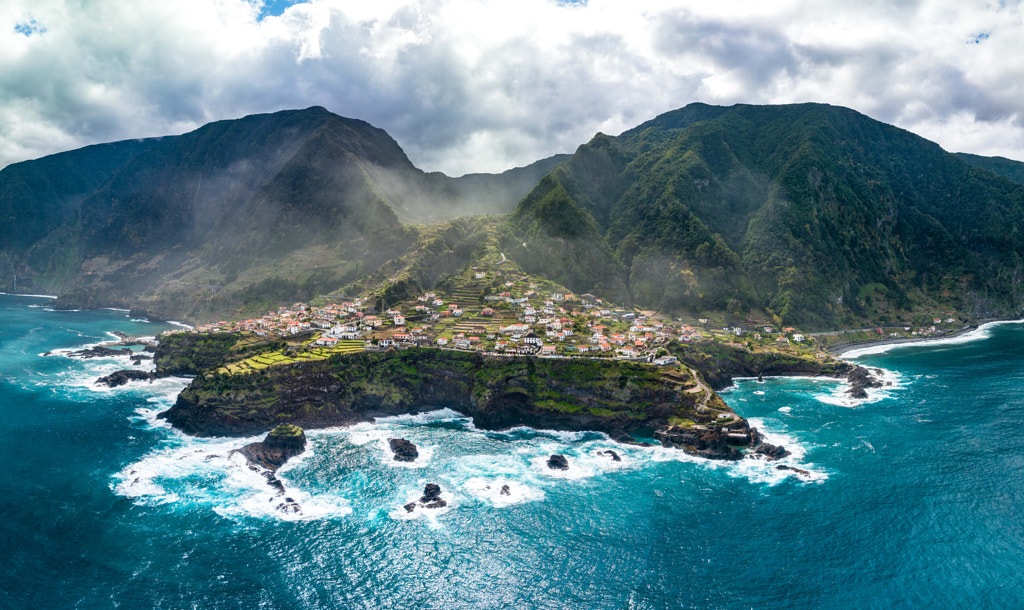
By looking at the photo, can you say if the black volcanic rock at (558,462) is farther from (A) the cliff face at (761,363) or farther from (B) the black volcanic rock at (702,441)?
(A) the cliff face at (761,363)

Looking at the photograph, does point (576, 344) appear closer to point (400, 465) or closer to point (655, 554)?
point (400, 465)

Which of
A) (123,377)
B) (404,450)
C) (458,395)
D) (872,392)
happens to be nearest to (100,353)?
(123,377)

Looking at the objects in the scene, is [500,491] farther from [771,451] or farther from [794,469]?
[771,451]

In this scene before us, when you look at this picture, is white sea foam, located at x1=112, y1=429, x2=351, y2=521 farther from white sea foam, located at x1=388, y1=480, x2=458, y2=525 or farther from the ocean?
white sea foam, located at x1=388, y1=480, x2=458, y2=525

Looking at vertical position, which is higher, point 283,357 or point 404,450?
point 283,357

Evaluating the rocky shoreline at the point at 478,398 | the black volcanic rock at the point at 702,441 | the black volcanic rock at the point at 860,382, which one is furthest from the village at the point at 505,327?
the black volcanic rock at the point at 702,441

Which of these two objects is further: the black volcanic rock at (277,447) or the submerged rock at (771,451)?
the submerged rock at (771,451)
